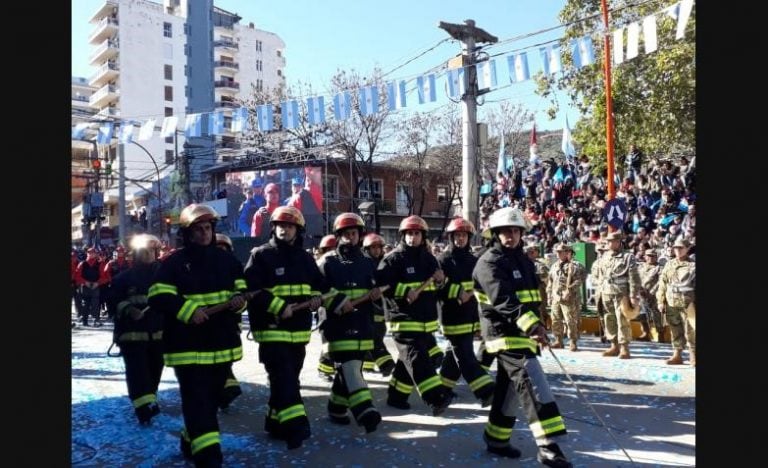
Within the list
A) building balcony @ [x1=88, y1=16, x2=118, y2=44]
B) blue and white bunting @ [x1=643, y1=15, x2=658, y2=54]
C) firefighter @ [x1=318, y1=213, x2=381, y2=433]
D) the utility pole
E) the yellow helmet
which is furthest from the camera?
building balcony @ [x1=88, y1=16, x2=118, y2=44]

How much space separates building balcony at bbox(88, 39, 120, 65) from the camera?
64.2 metres

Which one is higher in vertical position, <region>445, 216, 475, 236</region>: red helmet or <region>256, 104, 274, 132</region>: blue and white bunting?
<region>256, 104, 274, 132</region>: blue and white bunting

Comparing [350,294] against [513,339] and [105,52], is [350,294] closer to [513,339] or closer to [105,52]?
[513,339]

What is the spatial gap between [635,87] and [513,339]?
15.5m

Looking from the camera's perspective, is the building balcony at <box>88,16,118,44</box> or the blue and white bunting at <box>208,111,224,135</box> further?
the building balcony at <box>88,16,118,44</box>

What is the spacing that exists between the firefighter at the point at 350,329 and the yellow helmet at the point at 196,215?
5.78 feet

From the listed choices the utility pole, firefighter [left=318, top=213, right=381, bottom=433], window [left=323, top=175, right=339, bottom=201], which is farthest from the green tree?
window [left=323, top=175, right=339, bottom=201]

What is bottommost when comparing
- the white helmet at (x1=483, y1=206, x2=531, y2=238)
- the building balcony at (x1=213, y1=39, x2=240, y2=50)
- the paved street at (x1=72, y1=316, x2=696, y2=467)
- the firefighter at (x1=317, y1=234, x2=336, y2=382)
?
the paved street at (x1=72, y1=316, x2=696, y2=467)

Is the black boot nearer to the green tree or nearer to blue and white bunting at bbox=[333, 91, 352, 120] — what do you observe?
blue and white bunting at bbox=[333, 91, 352, 120]

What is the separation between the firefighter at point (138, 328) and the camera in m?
7.19

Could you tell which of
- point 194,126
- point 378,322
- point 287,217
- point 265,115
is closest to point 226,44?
point 194,126

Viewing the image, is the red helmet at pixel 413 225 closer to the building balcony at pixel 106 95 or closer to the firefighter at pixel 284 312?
the firefighter at pixel 284 312

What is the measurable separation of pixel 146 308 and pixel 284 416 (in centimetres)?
225
